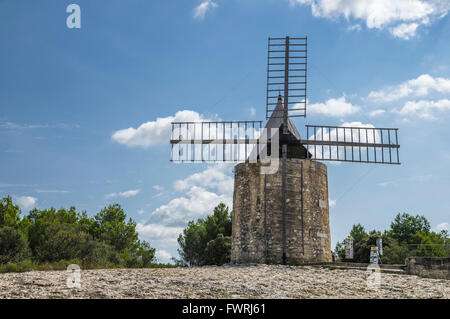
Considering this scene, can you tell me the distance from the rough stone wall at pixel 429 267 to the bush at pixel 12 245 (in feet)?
60.4

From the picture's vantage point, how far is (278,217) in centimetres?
1666

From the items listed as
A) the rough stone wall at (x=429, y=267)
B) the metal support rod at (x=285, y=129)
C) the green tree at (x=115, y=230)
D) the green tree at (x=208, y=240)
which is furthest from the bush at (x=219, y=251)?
the rough stone wall at (x=429, y=267)

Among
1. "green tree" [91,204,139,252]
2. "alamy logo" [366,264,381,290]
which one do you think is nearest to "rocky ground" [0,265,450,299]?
"alamy logo" [366,264,381,290]

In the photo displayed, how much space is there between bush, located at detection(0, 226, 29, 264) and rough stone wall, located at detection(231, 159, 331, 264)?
40.1 feet

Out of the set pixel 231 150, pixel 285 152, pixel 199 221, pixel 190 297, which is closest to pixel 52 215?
pixel 199 221

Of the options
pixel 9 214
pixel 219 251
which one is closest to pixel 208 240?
pixel 219 251

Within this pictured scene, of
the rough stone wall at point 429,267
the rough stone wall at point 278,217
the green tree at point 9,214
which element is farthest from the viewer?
the green tree at point 9,214

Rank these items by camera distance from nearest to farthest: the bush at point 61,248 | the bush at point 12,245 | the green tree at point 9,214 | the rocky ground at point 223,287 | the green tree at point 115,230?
the rocky ground at point 223,287 → the bush at point 61,248 → the bush at point 12,245 → the green tree at point 9,214 → the green tree at point 115,230

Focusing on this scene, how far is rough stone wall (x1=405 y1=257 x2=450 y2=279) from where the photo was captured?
41.3 feet

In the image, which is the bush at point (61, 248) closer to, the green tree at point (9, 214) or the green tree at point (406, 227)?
the green tree at point (9, 214)

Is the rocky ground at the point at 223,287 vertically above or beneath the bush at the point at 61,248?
beneath

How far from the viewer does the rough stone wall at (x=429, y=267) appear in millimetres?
12578

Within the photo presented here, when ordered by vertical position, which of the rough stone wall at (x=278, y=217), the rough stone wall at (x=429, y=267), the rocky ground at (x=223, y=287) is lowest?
the rocky ground at (x=223, y=287)
